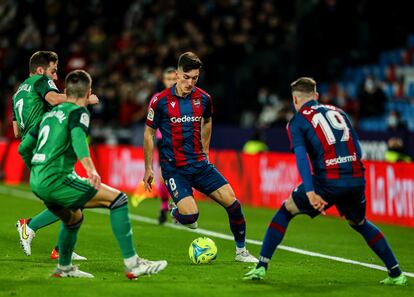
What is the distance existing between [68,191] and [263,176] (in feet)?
39.3

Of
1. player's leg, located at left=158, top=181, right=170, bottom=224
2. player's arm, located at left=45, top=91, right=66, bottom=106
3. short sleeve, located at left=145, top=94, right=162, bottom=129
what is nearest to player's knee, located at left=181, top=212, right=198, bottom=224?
short sleeve, located at left=145, top=94, right=162, bottom=129

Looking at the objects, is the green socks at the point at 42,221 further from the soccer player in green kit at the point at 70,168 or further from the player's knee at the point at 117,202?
the player's knee at the point at 117,202

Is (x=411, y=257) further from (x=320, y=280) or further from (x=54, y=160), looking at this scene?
(x=54, y=160)

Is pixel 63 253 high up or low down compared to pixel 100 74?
down

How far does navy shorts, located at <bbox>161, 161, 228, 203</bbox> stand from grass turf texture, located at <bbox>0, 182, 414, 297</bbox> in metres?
0.84

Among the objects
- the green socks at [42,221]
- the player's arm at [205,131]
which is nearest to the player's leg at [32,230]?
the green socks at [42,221]

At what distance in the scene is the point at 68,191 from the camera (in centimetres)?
907

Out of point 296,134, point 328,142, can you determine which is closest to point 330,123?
point 328,142

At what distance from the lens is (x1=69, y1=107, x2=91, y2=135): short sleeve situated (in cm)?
895

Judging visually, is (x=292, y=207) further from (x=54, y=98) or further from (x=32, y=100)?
(x=32, y=100)

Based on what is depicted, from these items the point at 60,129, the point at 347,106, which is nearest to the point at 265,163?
the point at 347,106

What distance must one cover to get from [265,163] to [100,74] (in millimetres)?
11192

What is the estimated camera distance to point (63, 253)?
9.51 metres

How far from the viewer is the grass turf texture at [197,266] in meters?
9.15
